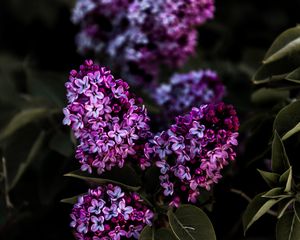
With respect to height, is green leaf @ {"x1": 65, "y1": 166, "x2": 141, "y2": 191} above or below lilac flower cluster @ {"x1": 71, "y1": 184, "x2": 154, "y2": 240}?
above

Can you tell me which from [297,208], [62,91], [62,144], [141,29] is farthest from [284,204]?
[62,91]

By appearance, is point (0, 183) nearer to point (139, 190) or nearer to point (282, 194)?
point (139, 190)

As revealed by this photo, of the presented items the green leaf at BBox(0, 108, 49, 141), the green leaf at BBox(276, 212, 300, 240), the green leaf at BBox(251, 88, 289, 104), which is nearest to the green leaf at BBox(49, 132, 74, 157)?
the green leaf at BBox(0, 108, 49, 141)

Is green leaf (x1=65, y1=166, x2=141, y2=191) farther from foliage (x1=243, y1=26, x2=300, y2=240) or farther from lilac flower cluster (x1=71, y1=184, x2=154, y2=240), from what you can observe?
foliage (x1=243, y1=26, x2=300, y2=240)

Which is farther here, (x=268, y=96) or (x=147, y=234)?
(x=268, y=96)

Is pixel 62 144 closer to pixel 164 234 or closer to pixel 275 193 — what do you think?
pixel 164 234

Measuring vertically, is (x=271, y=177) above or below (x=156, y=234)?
above

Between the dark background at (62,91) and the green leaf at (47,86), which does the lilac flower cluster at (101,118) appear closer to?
the dark background at (62,91)
